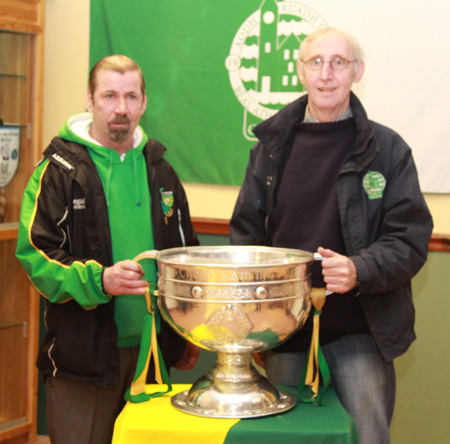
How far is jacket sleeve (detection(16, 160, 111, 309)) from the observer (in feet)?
6.22

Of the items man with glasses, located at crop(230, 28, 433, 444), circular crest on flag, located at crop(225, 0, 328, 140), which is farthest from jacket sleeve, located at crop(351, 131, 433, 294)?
circular crest on flag, located at crop(225, 0, 328, 140)

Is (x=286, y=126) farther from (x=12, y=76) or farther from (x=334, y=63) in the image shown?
(x=12, y=76)

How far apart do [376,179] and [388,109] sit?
0.95 metres

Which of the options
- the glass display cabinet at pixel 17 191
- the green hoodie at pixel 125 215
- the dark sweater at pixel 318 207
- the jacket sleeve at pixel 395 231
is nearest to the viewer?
the jacket sleeve at pixel 395 231

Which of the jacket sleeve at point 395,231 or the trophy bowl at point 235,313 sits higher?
the jacket sleeve at point 395,231

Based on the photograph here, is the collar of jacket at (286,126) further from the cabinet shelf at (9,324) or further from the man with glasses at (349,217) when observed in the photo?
the cabinet shelf at (9,324)

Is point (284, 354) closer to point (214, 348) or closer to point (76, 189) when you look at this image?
point (214, 348)

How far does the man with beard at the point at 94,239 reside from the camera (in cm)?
200

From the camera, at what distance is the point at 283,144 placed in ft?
6.53

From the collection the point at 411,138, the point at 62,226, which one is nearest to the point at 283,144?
the point at 62,226

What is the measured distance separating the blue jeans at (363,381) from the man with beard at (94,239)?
0.53 metres

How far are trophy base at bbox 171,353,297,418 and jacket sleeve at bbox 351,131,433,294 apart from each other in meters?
0.33

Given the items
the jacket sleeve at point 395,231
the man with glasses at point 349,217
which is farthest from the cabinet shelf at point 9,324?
the jacket sleeve at point 395,231

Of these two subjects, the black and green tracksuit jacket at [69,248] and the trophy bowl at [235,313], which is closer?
the trophy bowl at [235,313]
